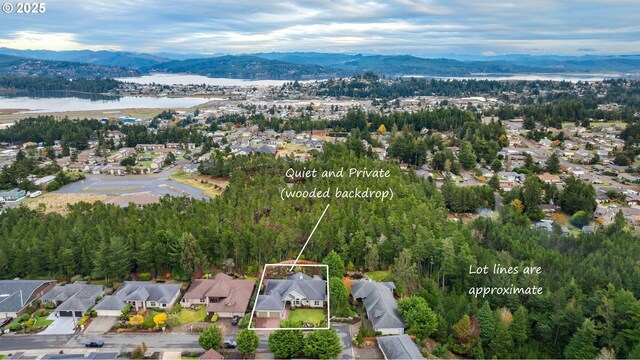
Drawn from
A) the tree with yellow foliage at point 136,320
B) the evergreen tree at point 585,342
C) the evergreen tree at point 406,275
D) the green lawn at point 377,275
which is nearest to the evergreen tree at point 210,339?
the tree with yellow foliage at point 136,320

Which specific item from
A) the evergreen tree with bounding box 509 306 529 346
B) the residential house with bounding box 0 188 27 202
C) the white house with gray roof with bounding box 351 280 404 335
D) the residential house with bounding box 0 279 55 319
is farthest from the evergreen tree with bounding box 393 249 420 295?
the residential house with bounding box 0 188 27 202

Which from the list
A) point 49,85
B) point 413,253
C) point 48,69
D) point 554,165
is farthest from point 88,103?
point 413,253

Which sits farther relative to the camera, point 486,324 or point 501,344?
point 486,324

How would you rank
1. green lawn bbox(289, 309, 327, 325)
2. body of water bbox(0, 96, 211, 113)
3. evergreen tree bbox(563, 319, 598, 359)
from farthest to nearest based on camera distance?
body of water bbox(0, 96, 211, 113)
green lawn bbox(289, 309, 327, 325)
evergreen tree bbox(563, 319, 598, 359)

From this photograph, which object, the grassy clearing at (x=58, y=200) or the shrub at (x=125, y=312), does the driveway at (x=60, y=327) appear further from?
the grassy clearing at (x=58, y=200)

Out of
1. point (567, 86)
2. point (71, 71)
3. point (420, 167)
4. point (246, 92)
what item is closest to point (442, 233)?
point (420, 167)

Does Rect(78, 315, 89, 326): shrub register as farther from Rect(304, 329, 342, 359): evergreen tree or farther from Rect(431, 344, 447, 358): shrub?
Rect(431, 344, 447, 358): shrub

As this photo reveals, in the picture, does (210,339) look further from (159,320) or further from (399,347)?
(399,347)
